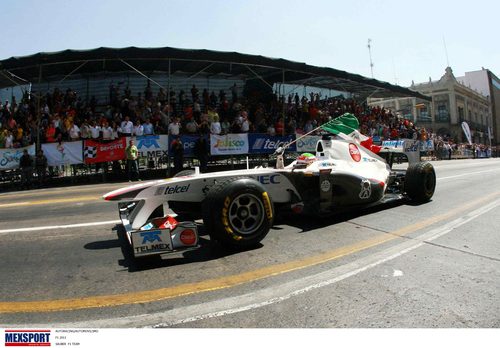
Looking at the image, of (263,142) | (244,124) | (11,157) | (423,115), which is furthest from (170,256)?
(423,115)

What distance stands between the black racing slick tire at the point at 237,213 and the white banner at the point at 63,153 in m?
12.2

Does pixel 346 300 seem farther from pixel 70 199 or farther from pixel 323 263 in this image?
pixel 70 199

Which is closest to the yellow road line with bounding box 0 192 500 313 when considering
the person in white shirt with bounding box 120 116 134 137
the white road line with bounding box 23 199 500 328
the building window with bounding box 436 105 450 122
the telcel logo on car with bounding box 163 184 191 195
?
the white road line with bounding box 23 199 500 328

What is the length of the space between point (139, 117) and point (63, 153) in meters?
3.55

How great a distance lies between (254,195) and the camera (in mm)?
4426

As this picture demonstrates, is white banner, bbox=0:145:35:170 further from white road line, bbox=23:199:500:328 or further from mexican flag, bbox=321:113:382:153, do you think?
white road line, bbox=23:199:500:328

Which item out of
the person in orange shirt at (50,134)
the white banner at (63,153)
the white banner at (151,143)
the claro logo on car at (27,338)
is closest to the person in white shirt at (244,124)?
the white banner at (151,143)

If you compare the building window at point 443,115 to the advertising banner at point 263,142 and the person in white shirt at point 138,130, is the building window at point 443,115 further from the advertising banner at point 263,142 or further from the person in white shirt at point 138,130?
the person in white shirt at point 138,130

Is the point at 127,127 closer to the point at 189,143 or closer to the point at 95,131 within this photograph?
the point at 95,131

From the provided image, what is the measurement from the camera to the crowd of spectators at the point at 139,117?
51.2 feet

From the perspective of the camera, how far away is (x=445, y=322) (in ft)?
8.75

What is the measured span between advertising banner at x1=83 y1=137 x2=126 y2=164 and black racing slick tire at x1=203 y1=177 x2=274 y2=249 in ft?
39.1

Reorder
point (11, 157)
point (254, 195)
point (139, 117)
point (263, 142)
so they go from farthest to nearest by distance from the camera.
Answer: point (263, 142) < point (139, 117) < point (11, 157) < point (254, 195)

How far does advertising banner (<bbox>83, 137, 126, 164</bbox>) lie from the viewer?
14938mm
